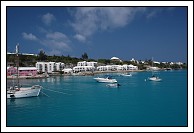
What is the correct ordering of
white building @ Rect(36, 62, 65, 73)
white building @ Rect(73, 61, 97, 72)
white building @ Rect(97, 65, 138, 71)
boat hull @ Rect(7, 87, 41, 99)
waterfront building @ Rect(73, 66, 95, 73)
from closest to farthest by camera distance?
boat hull @ Rect(7, 87, 41, 99) → white building @ Rect(36, 62, 65, 73) → waterfront building @ Rect(73, 66, 95, 73) → white building @ Rect(73, 61, 97, 72) → white building @ Rect(97, 65, 138, 71)

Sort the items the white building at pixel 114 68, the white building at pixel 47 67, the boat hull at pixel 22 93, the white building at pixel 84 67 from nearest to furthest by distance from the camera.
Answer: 1. the boat hull at pixel 22 93
2. the white building at pixel 47 67
3. the white building at pixel 84 67
4. the white building at pixel 114 68

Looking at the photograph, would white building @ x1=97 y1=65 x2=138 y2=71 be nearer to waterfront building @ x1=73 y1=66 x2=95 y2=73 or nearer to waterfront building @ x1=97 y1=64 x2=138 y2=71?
waterfront building @ x1=97 y1=64 x2=138 y2=71

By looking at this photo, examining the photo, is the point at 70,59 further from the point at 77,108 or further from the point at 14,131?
the point at 14,131

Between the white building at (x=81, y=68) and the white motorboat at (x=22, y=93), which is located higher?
the white building at (x=81, y=68)

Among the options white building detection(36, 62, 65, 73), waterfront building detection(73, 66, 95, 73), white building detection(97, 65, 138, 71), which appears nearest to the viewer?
white building detection(36, 62, 65, 73)

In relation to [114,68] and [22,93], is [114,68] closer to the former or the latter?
[114,68]

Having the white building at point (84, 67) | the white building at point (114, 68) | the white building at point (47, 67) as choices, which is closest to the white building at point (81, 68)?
the white building at point (84, 67)

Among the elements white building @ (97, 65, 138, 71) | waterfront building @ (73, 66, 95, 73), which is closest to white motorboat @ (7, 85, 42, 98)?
waterfront building @ (73, 66, 95, 73)

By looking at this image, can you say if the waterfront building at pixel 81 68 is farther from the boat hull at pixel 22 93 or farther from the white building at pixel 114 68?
the boat hull at pixel 22 93

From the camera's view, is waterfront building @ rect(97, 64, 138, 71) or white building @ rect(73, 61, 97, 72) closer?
white building @ rect(73, 61, 97, 72)

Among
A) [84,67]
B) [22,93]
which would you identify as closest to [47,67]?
[84,67]

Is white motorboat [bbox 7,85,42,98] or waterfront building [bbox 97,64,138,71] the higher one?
waterfront building [bbox 97,64,138,71]

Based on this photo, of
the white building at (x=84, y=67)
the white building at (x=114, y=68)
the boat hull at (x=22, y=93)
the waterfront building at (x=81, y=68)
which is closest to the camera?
the boat hull at (x=22, y=93)

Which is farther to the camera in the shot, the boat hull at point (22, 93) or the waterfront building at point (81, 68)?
the waterfront building at point (81, 68)
